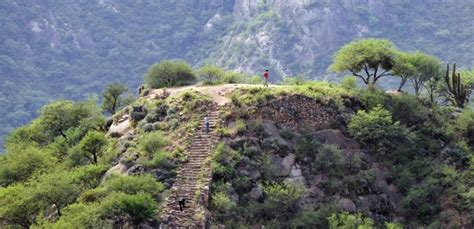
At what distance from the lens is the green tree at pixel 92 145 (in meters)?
43.9

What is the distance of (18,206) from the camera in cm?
3772

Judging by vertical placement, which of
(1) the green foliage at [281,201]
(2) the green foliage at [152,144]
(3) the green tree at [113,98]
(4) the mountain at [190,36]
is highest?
(4) the mountain at [190,36]

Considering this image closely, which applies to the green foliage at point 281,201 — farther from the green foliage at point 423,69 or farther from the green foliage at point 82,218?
the green foliage at point 423,69

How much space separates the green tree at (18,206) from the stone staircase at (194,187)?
8.15 meters

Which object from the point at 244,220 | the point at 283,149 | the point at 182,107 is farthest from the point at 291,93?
the point at 244,220

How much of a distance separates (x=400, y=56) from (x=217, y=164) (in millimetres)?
20373

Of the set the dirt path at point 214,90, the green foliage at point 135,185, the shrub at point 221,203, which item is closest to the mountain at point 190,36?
the dirt path at point 214,90

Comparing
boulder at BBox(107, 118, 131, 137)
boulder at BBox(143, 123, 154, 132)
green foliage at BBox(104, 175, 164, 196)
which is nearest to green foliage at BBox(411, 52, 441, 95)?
boulder at BBox(143, 123, 154, 132)

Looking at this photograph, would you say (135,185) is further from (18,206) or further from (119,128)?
(119,128)

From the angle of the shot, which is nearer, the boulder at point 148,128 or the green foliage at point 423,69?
the boulder at point 148,128

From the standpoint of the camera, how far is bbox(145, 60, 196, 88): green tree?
51375 mm

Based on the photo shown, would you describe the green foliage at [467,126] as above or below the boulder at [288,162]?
above

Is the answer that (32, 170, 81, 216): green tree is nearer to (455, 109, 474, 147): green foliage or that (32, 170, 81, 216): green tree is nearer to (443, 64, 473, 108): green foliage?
(455, 109, 474, 147): green foliage

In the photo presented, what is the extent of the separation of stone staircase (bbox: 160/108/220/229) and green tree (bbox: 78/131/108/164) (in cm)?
693
